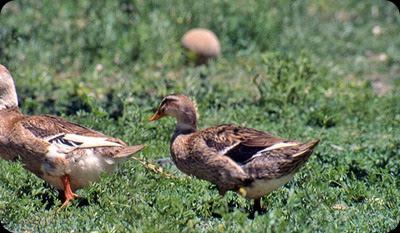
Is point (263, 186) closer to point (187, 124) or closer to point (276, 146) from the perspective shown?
point (276, 146)

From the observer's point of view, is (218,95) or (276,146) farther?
(218,95)

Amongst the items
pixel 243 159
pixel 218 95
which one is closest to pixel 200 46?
pixel 218 95

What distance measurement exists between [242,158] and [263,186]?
292mm

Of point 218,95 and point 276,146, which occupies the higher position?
point 276,146

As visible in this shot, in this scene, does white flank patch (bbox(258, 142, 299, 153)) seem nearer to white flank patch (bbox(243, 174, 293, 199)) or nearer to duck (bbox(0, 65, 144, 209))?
white flank patch (bbox(243, 174, 293, 199))

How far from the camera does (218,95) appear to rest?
1010 centimetres

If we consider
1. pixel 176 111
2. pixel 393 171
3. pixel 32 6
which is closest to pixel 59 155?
pixel 176 111

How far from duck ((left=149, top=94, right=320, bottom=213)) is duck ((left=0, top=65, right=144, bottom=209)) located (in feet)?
1.59

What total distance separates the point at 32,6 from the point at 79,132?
21.1 ft

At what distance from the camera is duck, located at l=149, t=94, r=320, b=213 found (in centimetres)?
645

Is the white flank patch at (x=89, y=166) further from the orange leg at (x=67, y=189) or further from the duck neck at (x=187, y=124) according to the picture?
the duck neck at (x=187, y=124)

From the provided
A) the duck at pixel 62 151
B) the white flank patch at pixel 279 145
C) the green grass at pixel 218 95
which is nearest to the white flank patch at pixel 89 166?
the duck at pixel 62 151

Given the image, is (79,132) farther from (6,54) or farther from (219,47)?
(219,47)

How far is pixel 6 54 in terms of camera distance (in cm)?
1011
